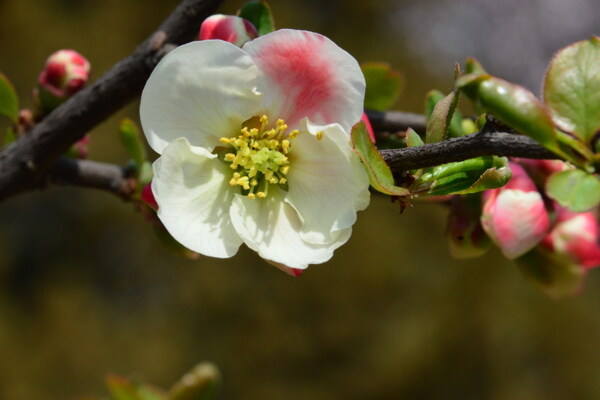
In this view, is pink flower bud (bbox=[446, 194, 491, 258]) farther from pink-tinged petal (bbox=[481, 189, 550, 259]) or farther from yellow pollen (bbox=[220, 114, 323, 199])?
yellow pollen (bbox=[220, 114, 323, 199])

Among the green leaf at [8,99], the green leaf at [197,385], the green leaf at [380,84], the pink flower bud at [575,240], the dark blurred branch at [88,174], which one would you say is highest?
the green leaf at [8,99]

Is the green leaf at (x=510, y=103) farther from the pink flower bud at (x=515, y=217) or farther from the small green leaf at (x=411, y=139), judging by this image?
the pink flower bud at (x=515, y=217)

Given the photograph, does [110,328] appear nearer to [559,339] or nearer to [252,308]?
[252,308]

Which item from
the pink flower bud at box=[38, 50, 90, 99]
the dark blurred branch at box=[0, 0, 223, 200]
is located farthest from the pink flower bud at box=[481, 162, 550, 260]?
the pink flower bud at box=[38, 50, 90, 99]

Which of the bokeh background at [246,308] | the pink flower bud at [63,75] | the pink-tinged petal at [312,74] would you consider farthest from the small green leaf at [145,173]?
the bokeh background at [246,308]

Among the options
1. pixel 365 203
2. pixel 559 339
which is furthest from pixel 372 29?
pixel 365 203
